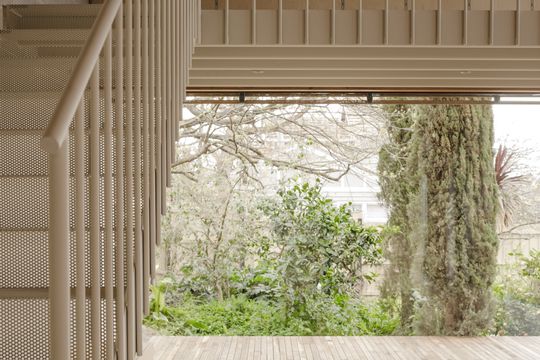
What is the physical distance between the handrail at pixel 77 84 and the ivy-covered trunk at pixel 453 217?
664 cm

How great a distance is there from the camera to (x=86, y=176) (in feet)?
7.43

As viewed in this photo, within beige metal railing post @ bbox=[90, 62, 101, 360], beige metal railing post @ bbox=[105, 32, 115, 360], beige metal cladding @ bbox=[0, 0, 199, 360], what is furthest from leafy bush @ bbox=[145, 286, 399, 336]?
beige metal railing post @ bbox=[90, 62, 101, 360]

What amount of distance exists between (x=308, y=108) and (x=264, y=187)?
1251mm

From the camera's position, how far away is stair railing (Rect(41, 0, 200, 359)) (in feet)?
4.21

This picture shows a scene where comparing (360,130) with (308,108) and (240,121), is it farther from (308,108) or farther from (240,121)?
(240,121)

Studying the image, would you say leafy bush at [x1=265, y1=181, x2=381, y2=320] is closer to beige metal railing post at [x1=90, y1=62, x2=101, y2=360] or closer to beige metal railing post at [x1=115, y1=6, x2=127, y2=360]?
beige metal railing post at [x1=115, y1=6, x2=127, y2=360]

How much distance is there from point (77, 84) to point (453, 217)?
23.1ft

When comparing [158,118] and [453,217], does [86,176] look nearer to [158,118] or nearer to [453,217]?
[158,118]

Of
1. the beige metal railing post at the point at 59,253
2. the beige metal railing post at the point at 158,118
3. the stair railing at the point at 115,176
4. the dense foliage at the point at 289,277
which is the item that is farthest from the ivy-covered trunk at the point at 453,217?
the beige metal railing post at the point at 59,253

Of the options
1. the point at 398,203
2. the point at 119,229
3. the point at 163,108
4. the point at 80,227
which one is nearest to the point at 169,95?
the point at 163,108

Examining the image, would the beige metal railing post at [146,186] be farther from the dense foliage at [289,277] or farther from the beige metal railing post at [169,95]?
the dense foliage at [289,277]

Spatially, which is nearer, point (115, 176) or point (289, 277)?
point (115, 176)

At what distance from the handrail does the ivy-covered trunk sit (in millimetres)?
6637

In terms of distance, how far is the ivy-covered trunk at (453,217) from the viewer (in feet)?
25.0
